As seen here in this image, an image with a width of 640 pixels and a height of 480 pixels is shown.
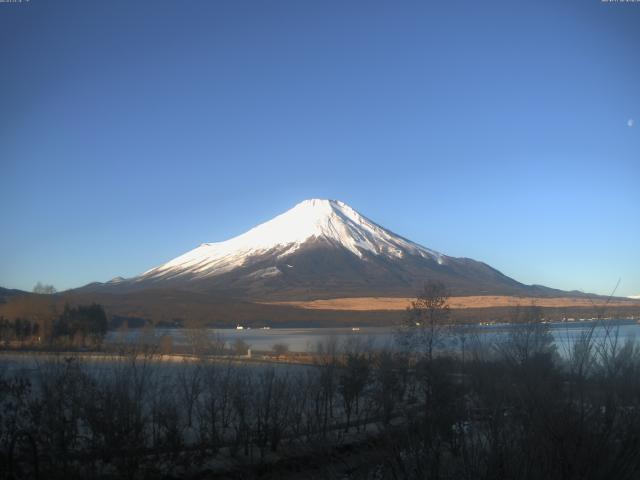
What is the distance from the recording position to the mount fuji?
441 feet

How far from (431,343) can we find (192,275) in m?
138

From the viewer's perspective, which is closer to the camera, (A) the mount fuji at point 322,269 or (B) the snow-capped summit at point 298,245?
(A) the mount fuji at point 322,269

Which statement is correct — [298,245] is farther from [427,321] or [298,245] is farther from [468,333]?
[427,321]

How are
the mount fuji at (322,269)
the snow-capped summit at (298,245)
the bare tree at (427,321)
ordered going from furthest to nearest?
the snow-capped summit at (298,245) < the mount fuji at (322,269) < the bare tree at (427,321)

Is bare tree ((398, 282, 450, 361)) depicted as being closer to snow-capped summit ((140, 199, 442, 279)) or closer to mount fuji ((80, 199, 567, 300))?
mount fuji ((80, 199, 567, 300))

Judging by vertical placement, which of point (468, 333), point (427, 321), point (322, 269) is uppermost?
point (322, 269)

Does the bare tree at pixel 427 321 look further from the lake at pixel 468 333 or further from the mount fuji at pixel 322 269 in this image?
the mount fuji at pixel 322 269

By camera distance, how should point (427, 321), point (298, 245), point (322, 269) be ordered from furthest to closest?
point (298, 245)
point (322, 269)
point (427, 321)

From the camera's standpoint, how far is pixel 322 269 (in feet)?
521

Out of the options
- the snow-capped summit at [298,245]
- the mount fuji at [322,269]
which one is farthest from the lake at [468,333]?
the snow-capped summit at [298,245]

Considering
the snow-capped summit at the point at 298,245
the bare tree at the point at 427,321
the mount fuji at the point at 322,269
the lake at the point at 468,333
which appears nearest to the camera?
the lake at the point at 468,333

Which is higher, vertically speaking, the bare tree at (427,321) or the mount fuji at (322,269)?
the mount fuji at (322,269)

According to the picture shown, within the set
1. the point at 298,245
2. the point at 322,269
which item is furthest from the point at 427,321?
the point at 298,245

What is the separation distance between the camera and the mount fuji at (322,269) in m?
134
